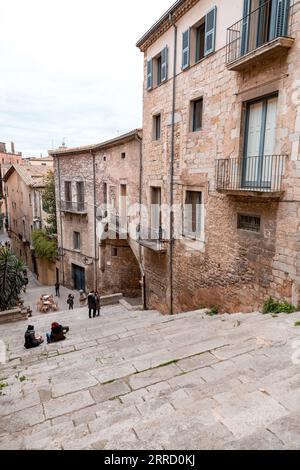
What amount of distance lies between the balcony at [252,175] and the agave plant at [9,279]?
416 inches

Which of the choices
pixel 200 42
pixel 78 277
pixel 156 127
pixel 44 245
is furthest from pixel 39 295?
pixel 200 42

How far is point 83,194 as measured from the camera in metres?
18.9

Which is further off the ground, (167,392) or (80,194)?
(80,194)

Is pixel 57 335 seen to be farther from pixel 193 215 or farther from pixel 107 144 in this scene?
pixel 107 144

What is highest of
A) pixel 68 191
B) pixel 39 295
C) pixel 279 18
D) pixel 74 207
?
pixel 279 18

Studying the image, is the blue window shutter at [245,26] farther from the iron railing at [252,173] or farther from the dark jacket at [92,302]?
the dark jacket at [92,302]

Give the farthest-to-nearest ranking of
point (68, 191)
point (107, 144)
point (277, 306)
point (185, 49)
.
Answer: point (68, 191) < point (107, 144) < point (185, 49) < point (277, 306)

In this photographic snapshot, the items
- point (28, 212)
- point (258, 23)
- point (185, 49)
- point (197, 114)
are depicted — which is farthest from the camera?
point (28, 212)

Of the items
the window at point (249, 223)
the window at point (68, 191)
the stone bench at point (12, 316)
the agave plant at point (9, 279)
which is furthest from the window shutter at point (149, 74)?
the stone bench at point (12, 316)

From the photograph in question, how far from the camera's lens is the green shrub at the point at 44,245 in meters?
22.2

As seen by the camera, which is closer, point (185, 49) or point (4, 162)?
point (185, 49)

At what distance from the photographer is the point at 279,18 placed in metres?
6.11

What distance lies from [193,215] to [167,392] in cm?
687

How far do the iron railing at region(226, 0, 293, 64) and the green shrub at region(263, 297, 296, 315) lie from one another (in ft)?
18.6
